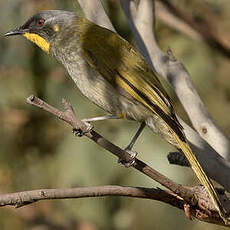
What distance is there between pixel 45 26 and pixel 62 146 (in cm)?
149

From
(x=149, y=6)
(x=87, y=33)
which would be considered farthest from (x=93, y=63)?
(x=149, y=6)

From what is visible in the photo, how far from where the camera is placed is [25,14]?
5805mm

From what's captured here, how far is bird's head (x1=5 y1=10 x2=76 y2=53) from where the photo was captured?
4555 millimetres

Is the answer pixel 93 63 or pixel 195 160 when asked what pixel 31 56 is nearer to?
pixel 93 63

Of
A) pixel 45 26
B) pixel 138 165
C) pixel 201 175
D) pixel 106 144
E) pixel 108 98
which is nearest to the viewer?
pixel 106 144

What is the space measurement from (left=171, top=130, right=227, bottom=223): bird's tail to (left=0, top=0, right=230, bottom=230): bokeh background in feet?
6.60

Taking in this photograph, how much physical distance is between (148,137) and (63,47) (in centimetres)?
164

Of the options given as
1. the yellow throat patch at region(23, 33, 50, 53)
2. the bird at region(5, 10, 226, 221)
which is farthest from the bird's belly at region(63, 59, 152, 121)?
the yellow throat patch at region(23, 33, 50, 53)

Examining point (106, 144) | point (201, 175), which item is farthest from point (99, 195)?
point (201, 175)

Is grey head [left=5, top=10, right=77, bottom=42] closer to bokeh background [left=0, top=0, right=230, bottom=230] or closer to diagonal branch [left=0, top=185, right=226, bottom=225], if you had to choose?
bokeh background [left=0, top=0, right=230, bottom=230]

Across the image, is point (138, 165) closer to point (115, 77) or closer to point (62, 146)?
point (115, 77)

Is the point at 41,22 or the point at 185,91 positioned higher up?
the point at 185,91

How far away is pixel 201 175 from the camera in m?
3.34

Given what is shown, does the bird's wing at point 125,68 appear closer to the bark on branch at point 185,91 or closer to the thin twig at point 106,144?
the bark on branch at point 185,91
